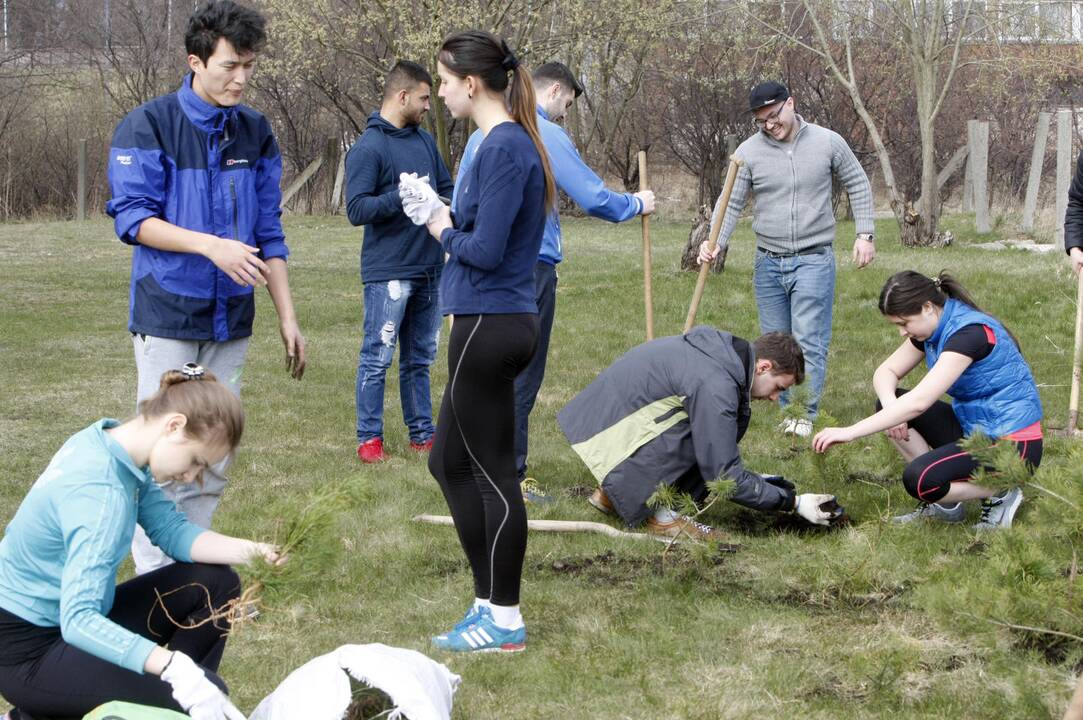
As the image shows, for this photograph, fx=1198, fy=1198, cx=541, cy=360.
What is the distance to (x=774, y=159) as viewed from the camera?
21.0 feet

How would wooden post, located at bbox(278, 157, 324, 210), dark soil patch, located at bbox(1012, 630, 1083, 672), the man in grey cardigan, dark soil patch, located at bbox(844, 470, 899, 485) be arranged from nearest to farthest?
dark soil patch, located at bbox(1012, 630, 1083, 672) < dark soil patch, located at bbox(844, 470, 899, 485) < the man in grey cardigan < wooden post, located at bbox(278, 157, 324, 210)

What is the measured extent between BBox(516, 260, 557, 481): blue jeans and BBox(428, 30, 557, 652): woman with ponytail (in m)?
1.41

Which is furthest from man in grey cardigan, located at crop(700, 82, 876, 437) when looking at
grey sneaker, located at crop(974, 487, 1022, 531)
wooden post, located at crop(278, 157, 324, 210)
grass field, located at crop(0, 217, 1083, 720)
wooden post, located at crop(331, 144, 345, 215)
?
wooden post, located at crop(278, 157, 324, 210)

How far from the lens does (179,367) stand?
374cm

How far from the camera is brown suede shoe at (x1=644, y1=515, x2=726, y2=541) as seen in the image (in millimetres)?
4625

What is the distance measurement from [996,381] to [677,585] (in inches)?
61.5

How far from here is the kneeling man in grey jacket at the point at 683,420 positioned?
455cm

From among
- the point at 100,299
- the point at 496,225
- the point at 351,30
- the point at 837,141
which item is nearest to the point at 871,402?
the point at 837,141

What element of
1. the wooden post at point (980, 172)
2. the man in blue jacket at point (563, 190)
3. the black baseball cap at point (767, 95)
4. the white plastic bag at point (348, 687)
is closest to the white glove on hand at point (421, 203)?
the man in blue jacket at point (563, 190)

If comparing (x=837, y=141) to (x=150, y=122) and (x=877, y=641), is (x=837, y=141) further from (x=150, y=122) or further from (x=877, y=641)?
(x=150, y=122)

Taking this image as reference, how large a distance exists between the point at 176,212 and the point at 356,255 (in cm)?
1278

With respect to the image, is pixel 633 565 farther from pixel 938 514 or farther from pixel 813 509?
pixel 938 514

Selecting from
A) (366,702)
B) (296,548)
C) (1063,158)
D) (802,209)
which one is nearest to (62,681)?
(296,548)

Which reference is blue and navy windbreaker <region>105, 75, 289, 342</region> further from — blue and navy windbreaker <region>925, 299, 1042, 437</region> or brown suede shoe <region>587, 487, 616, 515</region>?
blue and navy windbreaker <region>925, 299, 1042, 437</region>
